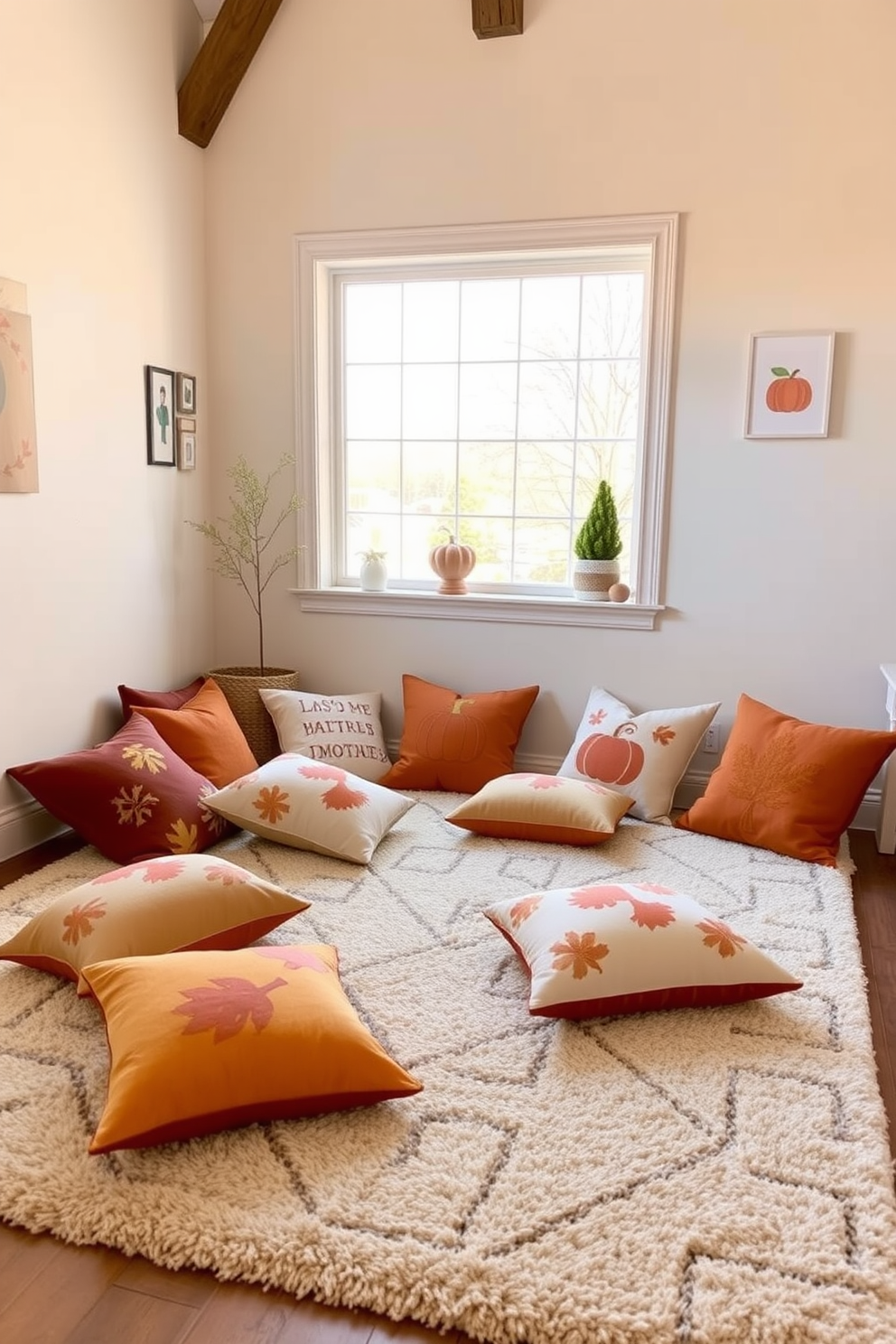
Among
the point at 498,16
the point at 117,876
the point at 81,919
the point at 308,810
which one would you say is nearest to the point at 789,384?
the point at 498,16

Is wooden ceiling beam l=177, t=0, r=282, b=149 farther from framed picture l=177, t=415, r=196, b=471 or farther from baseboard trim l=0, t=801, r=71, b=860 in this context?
baseboard trim l=0, t=801, r=71, b=860

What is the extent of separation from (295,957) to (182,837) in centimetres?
106

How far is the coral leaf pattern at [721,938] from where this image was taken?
7.04 ft

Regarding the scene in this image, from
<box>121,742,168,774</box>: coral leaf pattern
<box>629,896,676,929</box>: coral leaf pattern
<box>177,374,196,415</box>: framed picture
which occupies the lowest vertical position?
<box>629,896,676,929</box>: coral leaf pattern

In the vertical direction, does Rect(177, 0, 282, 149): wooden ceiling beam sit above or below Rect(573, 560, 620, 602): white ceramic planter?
above

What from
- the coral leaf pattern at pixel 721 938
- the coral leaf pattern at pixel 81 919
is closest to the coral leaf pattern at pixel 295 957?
the coral leaf pattern at pixel 81 919

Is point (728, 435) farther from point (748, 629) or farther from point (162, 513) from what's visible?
point (162, 513)

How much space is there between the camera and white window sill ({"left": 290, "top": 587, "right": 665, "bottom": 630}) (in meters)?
3.72

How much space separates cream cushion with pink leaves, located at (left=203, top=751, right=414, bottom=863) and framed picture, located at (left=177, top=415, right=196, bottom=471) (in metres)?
1.41

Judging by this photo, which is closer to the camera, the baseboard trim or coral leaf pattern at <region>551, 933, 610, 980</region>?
coral leaf pattern at <region>551, 933, 610, 980</region>

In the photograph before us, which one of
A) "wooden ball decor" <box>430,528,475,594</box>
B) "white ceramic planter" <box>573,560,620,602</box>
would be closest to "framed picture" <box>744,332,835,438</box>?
"white ceramic planter" <box>573,560,620,602</box>

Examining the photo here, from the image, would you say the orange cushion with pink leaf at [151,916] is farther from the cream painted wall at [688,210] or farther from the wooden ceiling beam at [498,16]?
the wooden ceiling beam at [498,16]

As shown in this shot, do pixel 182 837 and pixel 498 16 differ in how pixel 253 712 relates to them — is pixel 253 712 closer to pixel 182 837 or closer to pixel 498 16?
pixel 182 837

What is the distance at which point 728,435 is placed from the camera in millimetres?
3518
